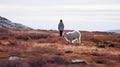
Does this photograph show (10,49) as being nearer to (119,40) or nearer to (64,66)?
(64,66)

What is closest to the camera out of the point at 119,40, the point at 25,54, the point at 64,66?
the point at 64,66

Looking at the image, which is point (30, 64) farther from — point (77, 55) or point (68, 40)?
point (68, 40)

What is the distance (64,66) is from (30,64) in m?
2.13

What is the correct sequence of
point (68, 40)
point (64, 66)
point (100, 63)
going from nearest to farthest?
1. point (64, 66)
2. point (100, 63)
3. point (68, 40)

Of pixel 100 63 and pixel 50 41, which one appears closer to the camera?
pixel 100 63

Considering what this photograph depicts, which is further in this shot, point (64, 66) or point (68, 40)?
point (68, 40)

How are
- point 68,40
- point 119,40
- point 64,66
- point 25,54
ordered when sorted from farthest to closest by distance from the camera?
1. point 119,40
2. point 68,40
3. point 25,54
4. point 64,66

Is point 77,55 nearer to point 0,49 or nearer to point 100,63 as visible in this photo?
point 100,63

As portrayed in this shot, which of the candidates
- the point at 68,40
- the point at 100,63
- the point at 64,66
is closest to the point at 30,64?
the point at 64,66

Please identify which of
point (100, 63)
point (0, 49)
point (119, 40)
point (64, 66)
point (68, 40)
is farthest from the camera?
point (119, 40)

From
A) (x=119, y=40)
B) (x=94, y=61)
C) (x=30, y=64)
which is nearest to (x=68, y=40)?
(x=119, y=40)

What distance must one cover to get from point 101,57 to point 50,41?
52.9 feet

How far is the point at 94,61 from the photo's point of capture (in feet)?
94.0

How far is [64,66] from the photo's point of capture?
23062 millimetres
